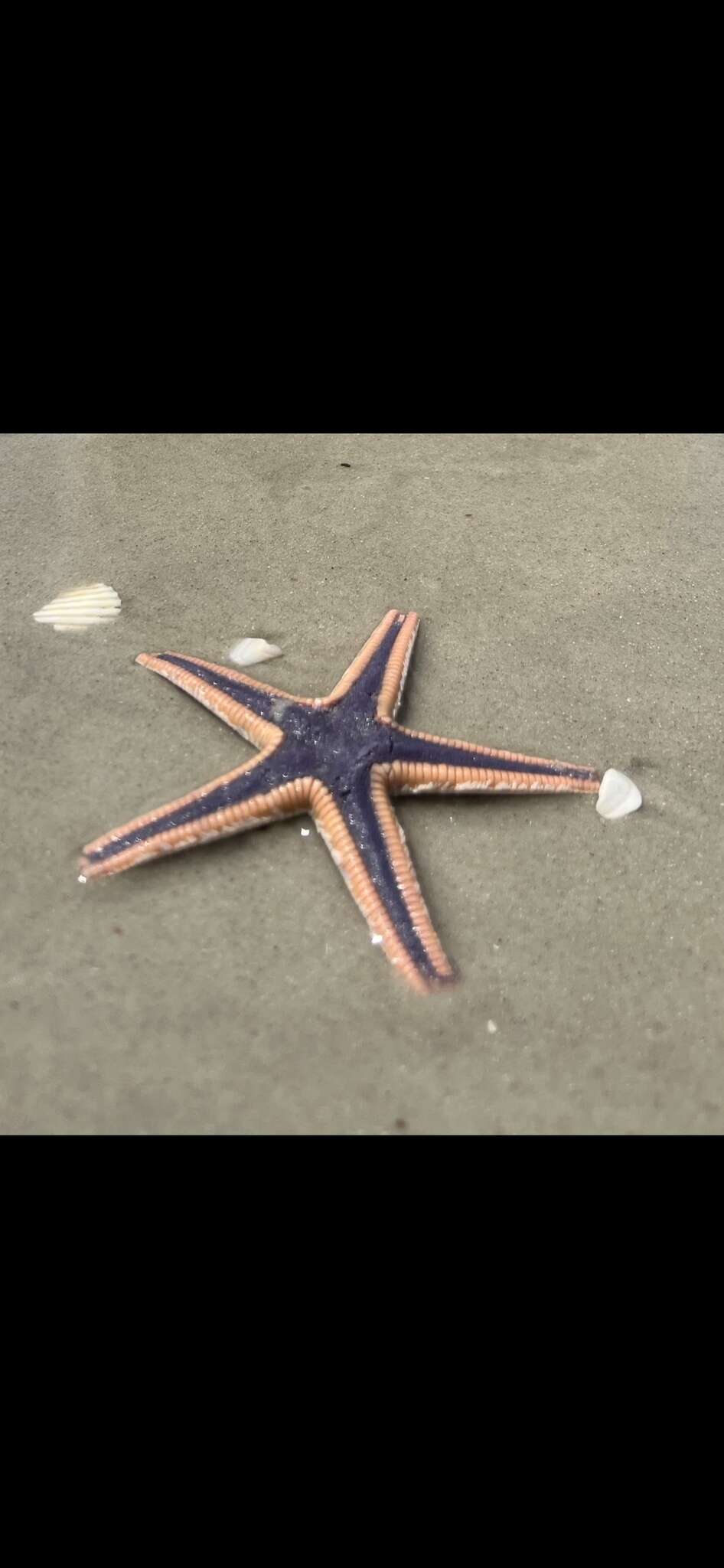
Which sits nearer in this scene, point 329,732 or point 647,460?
point 329,732

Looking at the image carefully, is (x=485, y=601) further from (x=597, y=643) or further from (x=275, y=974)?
(x=275, y=974)

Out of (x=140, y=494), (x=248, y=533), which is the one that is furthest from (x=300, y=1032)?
(x=140, y=494)

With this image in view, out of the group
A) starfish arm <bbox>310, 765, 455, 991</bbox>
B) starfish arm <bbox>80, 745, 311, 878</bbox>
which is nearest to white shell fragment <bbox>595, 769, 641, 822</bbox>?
starfish arm <bbox>310, 765, 455, 991</bbox>

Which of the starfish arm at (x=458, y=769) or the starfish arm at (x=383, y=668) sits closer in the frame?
the starfish arm at (x=458, y=769)

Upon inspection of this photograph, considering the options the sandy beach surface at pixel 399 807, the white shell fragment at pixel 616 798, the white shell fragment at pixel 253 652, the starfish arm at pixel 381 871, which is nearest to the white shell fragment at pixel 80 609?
the sandy beach surface at pixel 399 807

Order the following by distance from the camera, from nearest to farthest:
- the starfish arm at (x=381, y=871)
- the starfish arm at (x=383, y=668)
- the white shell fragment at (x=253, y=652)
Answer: the starfish arm at (x=381, y=871) < the starfish arm at (x=383, y=668) < the white shell fragment at (x=253, y=652)

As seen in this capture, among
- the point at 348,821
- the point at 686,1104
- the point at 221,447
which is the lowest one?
the point at 686,1104

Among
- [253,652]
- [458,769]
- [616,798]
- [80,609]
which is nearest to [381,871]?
[458,769]

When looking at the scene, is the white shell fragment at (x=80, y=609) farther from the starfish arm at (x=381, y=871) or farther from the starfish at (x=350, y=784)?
the starfish arm at (x=381, y=871)
